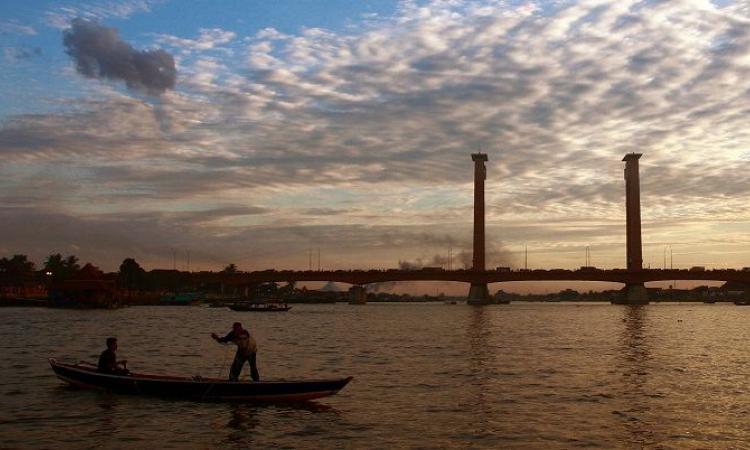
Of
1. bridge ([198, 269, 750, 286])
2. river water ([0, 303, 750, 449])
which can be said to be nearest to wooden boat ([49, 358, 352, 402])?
river water ([0, 303, 750, 449])

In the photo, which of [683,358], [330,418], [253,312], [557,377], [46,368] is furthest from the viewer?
[253,312]

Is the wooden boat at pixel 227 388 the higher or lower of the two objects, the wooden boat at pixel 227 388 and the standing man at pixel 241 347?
the lower

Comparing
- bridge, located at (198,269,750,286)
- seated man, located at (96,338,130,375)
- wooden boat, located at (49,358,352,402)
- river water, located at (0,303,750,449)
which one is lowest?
river water, located at (0,303,750,449)

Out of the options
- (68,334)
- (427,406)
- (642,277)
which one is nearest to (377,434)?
(427,406)

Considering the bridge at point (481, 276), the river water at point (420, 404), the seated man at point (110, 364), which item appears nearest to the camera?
the river water at point (420, 404)

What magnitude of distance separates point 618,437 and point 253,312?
133 metres

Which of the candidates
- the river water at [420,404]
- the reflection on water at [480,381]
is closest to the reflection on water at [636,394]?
the river water at [420,404]

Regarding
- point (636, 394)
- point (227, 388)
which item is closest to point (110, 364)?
point (227, 388)

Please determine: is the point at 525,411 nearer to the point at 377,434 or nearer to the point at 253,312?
the point at 377,434

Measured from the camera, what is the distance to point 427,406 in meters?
27.4

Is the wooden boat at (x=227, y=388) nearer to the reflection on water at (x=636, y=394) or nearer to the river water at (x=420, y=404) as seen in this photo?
the river water at (x=420, y=404)

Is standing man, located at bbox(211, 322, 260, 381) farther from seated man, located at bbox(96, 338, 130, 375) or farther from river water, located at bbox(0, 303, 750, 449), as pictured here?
seated man, located at bbox(96, 338, 130, 375)

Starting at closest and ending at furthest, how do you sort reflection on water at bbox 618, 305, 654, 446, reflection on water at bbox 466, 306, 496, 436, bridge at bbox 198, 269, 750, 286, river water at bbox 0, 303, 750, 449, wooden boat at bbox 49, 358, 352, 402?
river water at bbox 0, 303, 750, 449
reflection on water at bbox 618, 305, 654, 446
reflection on water at bbox 466, 306, 496, 436
wooden boat at bbox 49, 358, 352, 402
bridge at bbox 198, 269, 750, 286

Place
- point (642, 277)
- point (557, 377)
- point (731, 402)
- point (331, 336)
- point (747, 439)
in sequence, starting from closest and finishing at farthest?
point (747, 439), point (731, 402), point (557, 377), point (331, 336), point (642, 277)
